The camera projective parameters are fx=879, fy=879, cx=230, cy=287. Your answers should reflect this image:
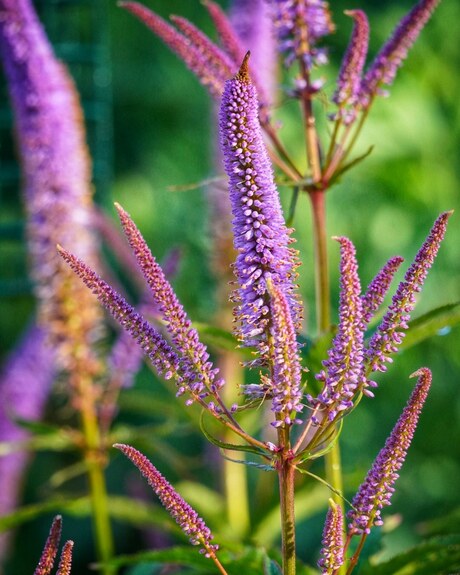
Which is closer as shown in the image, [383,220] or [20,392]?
[20,392]

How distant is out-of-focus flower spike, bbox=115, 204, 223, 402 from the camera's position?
625mm

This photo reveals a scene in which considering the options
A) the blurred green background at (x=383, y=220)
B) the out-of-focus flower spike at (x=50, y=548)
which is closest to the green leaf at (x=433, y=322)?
the out-of-focus flower spike at (x=50, y=548)

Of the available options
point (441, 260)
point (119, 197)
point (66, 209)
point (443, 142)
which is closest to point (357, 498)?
point (66, 209)

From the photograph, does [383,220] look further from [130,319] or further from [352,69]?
[130,319]

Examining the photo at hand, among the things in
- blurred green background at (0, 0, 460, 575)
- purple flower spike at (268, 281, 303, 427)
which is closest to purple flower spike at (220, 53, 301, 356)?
purple flower spike at (268, 281, 303, 427)

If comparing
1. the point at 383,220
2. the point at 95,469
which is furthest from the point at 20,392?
the point at 383,220

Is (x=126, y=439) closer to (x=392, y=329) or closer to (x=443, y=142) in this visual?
(x=392, y=329)

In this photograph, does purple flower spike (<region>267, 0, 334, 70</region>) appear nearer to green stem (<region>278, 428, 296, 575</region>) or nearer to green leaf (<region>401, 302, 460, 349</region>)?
green leaf (<region>401, 302, 460, 349</region>)

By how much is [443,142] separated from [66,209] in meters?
1.72

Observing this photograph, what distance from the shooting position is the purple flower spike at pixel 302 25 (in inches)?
37.0

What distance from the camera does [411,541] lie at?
232 centimetres

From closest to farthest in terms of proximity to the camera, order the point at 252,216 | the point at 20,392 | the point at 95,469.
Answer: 1. the point at 252,216
2. the point at 95,469
3. the point at 20,392

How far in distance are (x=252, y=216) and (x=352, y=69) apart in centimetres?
36

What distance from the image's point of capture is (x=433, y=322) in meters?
0.90
